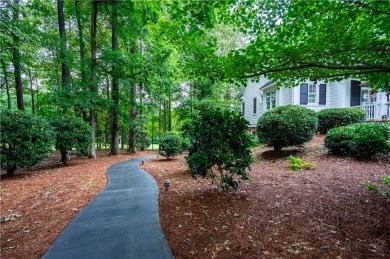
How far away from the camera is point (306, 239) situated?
2518 mm

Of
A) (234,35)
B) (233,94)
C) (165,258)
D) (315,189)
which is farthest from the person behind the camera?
(233,94)

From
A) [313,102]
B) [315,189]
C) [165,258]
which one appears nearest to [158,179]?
[165,258]

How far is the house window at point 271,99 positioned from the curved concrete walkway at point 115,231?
12.7 meters

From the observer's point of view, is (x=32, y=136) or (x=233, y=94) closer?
(x=32, y=136)

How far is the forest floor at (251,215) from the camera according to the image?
7.84 ft

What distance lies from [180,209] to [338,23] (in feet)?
12.4

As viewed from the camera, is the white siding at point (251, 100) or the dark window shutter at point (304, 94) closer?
the dark window shutter at point (304, 94)

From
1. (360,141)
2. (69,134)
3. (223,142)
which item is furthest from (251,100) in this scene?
(223,142)

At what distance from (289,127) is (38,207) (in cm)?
789

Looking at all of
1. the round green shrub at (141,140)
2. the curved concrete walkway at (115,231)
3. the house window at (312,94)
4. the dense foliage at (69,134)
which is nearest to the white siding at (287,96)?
the house window at (312,94)

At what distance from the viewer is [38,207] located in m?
3.80

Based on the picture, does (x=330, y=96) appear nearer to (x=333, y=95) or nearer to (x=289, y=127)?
(x=333, y=95)

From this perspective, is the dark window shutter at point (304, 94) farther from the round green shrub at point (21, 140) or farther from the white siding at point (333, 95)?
the round green shrub at point (21, 140)

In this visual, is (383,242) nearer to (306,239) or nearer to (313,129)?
(306,239)
